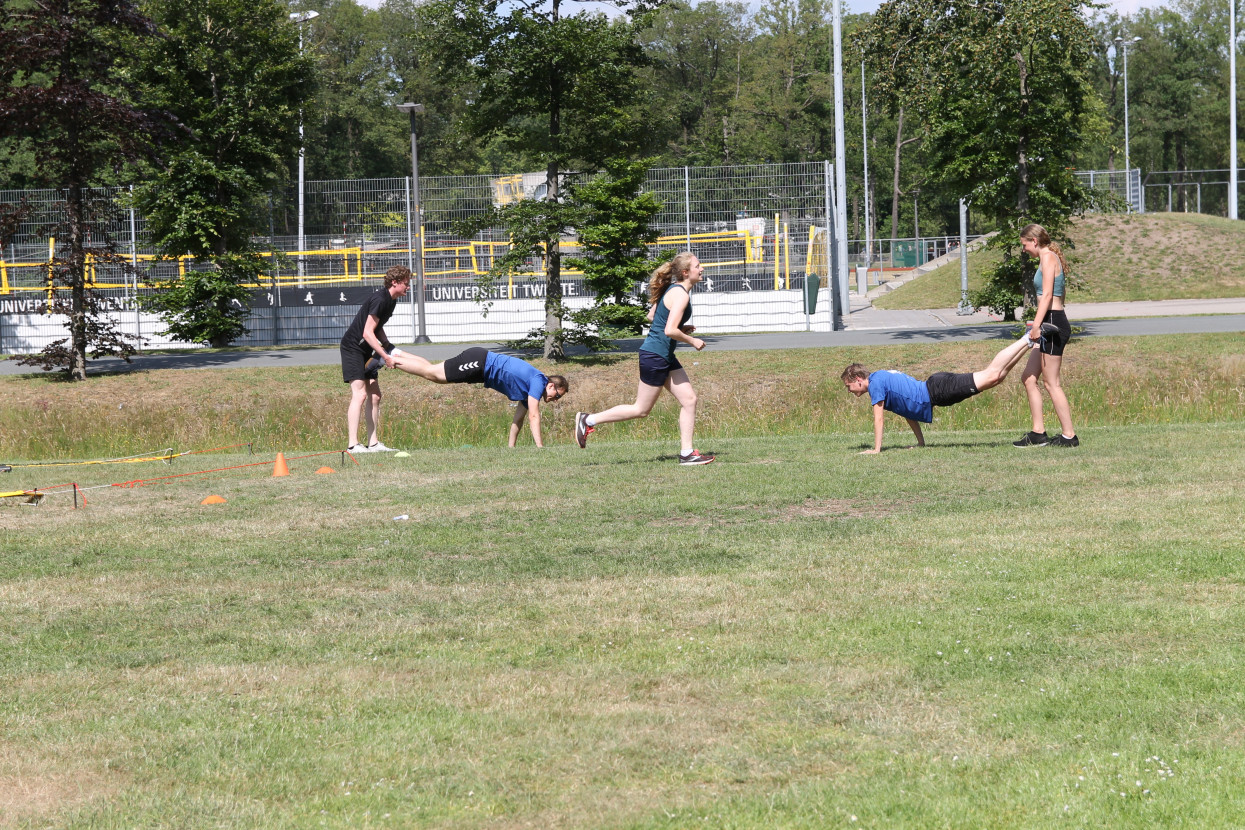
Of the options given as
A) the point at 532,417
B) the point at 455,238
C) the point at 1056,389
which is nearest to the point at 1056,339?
the point at 1056,389

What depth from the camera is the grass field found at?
3600 mm

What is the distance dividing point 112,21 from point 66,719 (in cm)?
1813

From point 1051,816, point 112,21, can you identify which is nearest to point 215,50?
point 112,21

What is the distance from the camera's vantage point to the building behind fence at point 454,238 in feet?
91.3

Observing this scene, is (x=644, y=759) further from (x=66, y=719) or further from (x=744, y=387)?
(x=744, y=387)

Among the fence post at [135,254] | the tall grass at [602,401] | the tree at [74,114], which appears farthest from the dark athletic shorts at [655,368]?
the fence post at [135,254]

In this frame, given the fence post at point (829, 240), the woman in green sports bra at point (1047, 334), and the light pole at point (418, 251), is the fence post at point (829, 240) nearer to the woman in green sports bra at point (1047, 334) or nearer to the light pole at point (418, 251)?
the light pole at point (418, 251)

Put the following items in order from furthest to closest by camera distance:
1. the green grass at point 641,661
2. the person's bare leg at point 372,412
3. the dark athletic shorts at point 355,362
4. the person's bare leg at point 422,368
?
the person's bare leg at point 372,412 < the dark athletic shorts at point 355,362 < the person's bare leg at point 422,368 < the green grass at point 641,661

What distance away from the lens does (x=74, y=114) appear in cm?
1942

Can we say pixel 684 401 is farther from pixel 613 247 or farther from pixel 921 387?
pixel 613 247

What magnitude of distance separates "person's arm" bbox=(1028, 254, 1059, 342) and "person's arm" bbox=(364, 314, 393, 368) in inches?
238

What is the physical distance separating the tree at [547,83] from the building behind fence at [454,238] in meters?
5.42

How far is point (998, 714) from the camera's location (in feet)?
13.5

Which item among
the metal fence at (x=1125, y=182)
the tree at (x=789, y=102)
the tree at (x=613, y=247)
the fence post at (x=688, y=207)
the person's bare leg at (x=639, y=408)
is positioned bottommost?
the person's bare leg at (x=639, y=408)
